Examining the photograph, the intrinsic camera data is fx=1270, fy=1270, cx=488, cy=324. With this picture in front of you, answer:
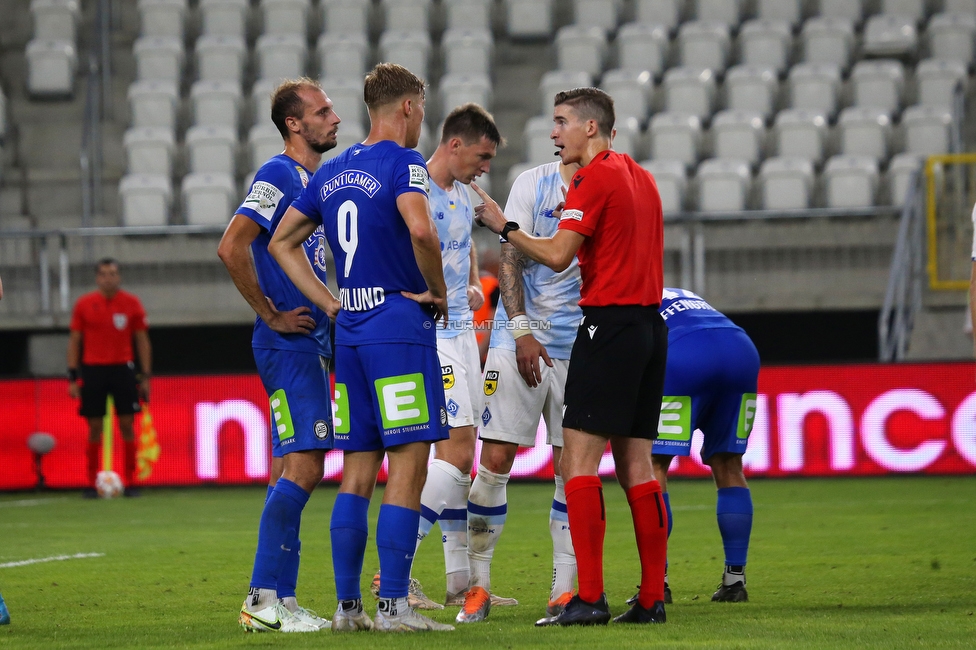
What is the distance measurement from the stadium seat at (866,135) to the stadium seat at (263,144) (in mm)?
6522

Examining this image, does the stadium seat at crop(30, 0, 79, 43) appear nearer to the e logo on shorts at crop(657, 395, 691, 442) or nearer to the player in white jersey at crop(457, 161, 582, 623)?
the player in white jersey at crop(457, 161, 582, 623)

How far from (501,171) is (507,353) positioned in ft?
36.6

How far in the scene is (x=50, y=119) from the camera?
18266 millimetres

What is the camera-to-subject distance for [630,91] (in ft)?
56.4

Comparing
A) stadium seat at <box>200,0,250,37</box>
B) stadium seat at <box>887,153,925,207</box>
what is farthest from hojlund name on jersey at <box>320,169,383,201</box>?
stadium seat at <box>200,0,250,37</box>

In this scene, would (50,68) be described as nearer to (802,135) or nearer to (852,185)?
(802,135)

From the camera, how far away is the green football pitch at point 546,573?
472cm

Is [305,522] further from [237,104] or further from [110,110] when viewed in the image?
[110,110]

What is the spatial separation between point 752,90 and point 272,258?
42.8ft

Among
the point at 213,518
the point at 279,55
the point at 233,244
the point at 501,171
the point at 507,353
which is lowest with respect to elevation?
the point at 213,518

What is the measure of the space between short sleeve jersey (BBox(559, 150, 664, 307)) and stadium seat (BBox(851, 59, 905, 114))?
13047mm

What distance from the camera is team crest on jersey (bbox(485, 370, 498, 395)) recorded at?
608 centimetres

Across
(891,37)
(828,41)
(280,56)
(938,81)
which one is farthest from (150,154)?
(938,81)

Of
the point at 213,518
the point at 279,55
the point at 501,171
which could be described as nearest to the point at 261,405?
the point at 213,518
